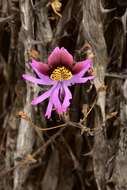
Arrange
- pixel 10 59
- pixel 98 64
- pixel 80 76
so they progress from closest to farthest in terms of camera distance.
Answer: pixel 80 76, pixel 98 64, pixel 10 59

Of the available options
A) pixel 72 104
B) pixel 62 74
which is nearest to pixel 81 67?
pixel 62 74

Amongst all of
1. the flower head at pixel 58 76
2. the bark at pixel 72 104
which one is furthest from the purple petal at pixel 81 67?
the bark at pixel 72 104

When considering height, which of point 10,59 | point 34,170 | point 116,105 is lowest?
point 34,170

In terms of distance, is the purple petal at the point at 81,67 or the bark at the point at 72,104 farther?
the bark at the point at 72,104

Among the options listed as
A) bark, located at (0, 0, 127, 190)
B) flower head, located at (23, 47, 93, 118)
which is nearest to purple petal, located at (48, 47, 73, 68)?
flower head, located at (23, 47, 93, 118)

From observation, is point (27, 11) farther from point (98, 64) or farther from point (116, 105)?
point (116, 105)

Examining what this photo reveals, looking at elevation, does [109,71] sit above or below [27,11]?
below

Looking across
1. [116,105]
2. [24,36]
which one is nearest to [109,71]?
[116,105]

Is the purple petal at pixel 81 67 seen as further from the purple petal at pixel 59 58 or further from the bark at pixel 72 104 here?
the bark at pixel 72 104
